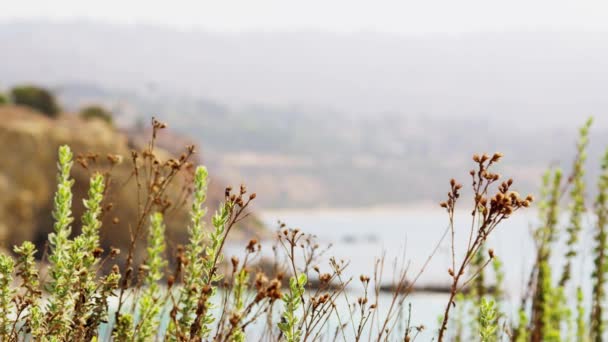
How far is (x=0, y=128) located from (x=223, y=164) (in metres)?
154

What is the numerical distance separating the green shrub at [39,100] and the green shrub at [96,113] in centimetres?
338

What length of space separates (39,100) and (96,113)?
5465 millimetres

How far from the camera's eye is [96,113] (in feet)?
160

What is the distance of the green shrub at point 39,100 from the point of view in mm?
43500

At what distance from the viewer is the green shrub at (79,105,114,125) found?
47.9m

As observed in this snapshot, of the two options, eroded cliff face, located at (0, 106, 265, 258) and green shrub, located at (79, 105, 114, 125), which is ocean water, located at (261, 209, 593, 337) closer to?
eroded cliff face, located at (0, 106, 265, 258)

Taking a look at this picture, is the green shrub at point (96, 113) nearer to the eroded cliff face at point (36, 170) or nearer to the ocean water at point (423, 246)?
the eroded cliff face at point (36, 170)

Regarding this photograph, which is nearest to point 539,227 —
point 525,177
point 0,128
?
point 0,128

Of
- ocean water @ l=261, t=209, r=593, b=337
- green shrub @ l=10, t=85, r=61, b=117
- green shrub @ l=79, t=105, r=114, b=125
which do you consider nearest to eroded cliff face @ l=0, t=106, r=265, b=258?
ocean water @ l=261, t=209, r=593, b=337

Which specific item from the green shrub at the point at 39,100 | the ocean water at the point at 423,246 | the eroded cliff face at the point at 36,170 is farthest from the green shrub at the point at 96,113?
the ocean water at the point at 423,246

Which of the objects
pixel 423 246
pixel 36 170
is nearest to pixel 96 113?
pixel 36 170

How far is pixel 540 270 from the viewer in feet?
14.2

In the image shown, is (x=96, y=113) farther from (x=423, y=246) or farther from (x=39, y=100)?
(x=423, y=246)

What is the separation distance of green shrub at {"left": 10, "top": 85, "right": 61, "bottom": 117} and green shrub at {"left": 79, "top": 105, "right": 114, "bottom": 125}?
3.38 m
